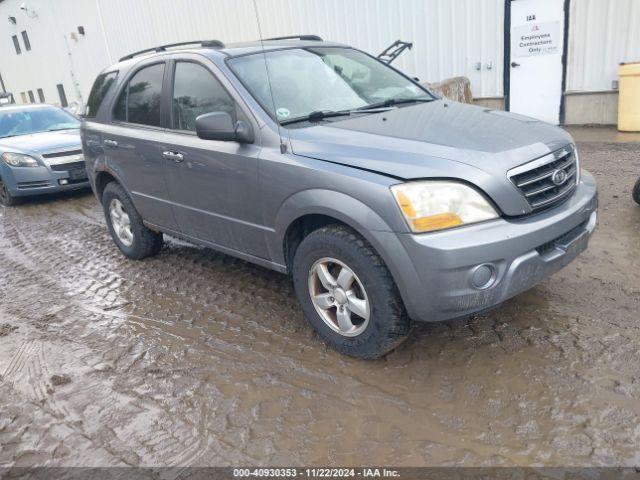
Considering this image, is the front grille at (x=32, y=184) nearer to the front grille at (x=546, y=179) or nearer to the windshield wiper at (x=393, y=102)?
the windshield wiper at (x=393, y=102)

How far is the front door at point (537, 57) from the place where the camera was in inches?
348

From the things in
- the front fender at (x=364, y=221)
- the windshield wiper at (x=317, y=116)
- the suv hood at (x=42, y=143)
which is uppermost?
the windshield wiper at (x=317, y=116)

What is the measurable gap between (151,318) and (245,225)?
1131 millimetres

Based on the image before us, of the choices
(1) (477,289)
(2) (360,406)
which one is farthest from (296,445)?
(1) (477,289)

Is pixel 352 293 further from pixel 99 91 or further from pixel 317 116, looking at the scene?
pixel 99 91

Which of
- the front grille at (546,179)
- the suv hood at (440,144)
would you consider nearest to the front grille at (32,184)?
the suv hood at (440,144)

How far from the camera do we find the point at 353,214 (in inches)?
108

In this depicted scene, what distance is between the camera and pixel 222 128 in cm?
320

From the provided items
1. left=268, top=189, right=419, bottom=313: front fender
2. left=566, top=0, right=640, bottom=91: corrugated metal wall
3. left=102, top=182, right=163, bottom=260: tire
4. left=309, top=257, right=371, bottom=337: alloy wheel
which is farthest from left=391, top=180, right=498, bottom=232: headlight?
A: left=566, top=0, right=640, bottom=91: corrugated metal wall

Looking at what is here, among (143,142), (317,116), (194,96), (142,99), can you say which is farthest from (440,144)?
(142,99)

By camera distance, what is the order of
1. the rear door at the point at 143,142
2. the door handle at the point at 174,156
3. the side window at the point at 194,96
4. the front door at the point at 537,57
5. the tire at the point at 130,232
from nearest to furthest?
the side window at the point at 194,96 < the door handle at the point at 174,156 < the rear door at the point at 143,142 < the tire at the point at 130,232 < the front door at the point at 537,57

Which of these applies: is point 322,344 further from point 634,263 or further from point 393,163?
point 634,263

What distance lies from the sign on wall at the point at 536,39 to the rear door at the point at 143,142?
7.20 meters

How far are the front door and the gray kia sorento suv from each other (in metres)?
6.03
